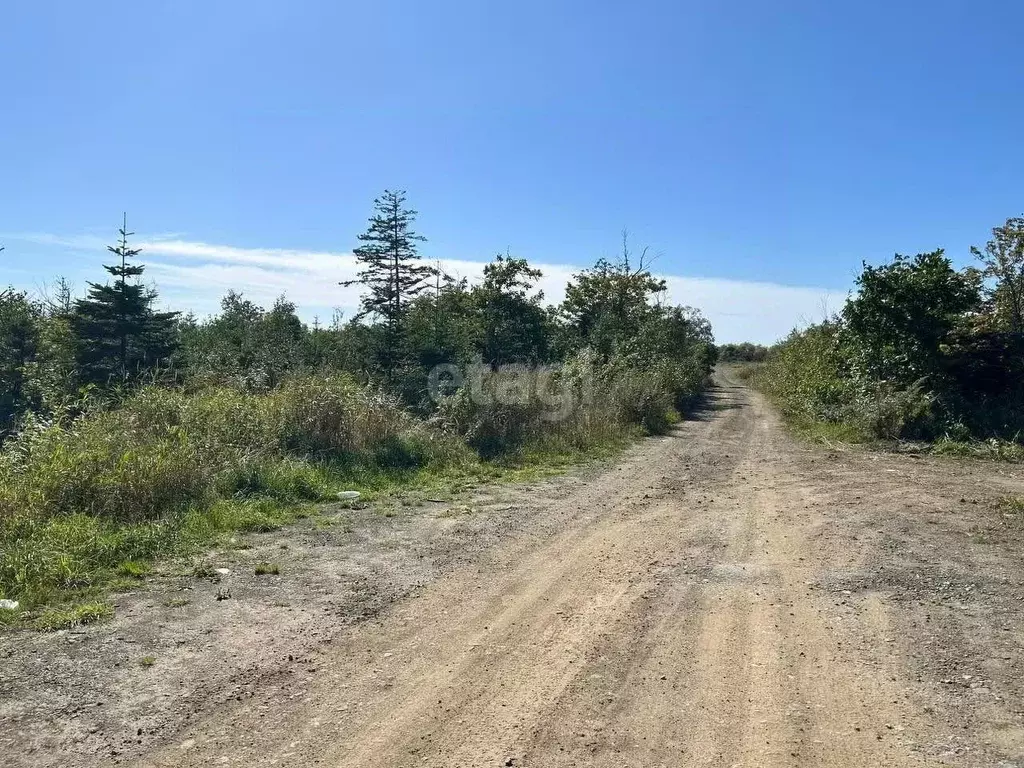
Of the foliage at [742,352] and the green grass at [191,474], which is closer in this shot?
the green grass at [191,474]

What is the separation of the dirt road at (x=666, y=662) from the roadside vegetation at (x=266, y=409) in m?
2.18

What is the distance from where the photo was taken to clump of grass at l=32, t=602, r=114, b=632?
16.5 feet

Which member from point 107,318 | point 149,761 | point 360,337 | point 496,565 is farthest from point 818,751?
point 107,318

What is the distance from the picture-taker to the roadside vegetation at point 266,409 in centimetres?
731

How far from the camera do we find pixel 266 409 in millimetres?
11625

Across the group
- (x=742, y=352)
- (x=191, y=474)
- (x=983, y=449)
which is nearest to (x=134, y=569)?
(x=191, y=474)

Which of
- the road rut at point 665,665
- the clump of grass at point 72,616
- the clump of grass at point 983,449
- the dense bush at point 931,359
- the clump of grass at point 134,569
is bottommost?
the road rut at point 665,665

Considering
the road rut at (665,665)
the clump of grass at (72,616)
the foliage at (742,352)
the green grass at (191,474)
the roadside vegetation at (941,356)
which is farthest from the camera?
the foliage at (742,352)

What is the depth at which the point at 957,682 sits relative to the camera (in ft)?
13.5

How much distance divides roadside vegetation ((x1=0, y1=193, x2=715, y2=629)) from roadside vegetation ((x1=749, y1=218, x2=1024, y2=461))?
5.64 meters

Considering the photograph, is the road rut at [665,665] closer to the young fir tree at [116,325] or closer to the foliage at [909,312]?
the foliage at [909,312]

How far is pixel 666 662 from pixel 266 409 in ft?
29.2

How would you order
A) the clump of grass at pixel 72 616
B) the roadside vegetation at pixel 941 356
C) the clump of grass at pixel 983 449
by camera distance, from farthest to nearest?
the roadside vegetation at pixel 941 356
the clump of grass at pixel 983 449
the clump of grass at pixel 72 616

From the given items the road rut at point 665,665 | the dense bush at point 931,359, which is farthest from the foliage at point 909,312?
the road rut at point 665,665
